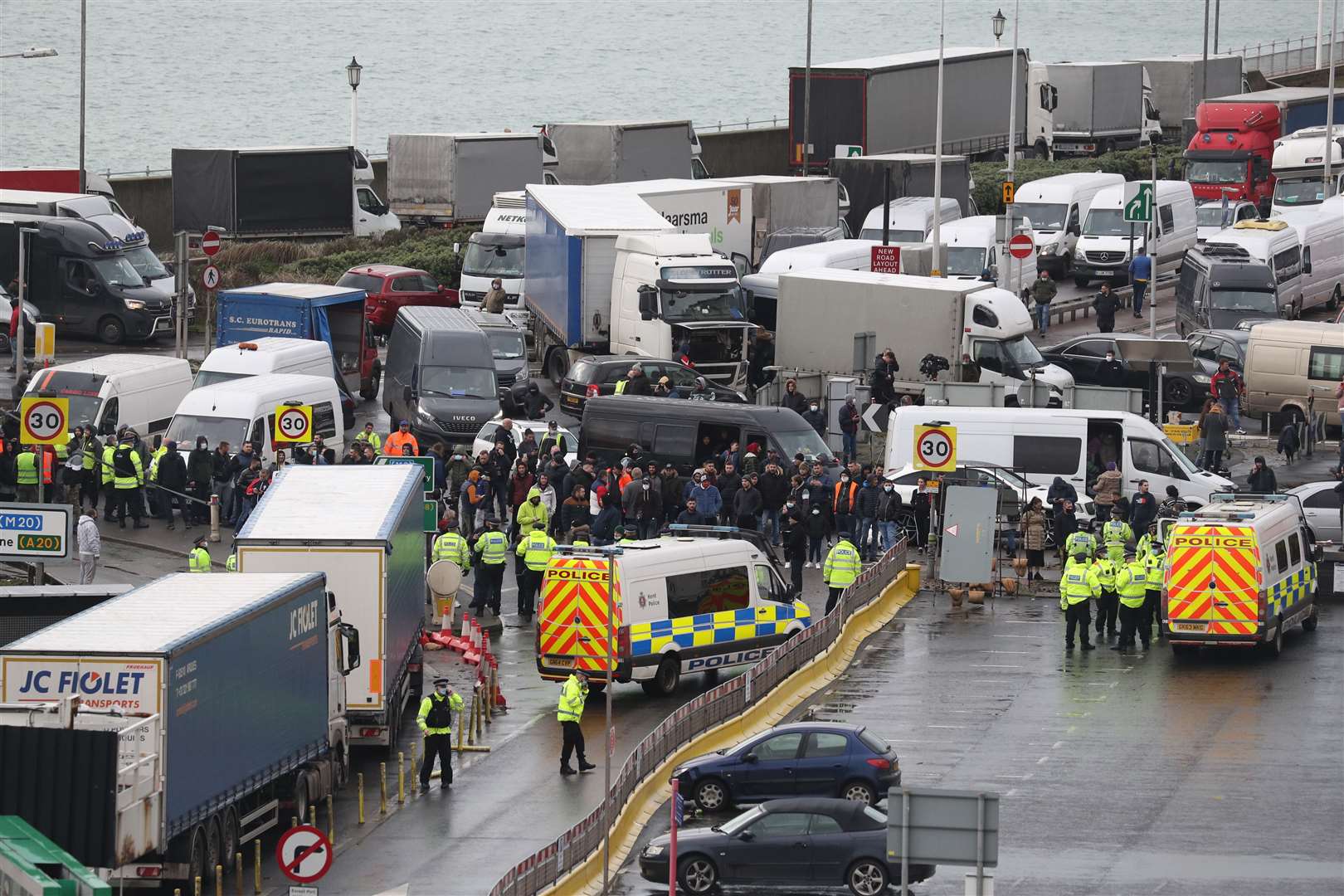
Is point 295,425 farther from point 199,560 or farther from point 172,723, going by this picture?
point 172,723

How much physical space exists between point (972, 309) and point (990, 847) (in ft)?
96.6

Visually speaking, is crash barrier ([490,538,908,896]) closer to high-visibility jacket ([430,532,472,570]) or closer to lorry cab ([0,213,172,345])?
high-visibility jacket ([430,532,472,570])

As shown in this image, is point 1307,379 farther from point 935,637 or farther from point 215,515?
point 215,515

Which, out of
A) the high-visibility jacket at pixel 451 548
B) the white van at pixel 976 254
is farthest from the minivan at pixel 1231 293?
the high-visibility jacket at pixel 451 548

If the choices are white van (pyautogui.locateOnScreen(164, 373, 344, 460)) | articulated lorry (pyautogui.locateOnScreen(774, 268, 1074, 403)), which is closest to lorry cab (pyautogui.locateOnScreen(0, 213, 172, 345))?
white van (pyautogui.locateOnScreen(164, 373, 344, 460))

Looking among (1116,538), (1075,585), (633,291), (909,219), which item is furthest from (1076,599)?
(909,219)

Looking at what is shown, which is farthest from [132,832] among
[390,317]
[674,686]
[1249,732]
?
[390,317]

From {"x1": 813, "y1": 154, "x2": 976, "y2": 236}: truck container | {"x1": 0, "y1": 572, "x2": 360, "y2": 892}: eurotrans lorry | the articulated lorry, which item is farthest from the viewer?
{"x1": 813, "y1": 154, "x2": 976, "y2": 236}: truck container

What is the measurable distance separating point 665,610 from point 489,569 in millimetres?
4439

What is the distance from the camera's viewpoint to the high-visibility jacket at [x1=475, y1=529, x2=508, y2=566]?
1232 inches

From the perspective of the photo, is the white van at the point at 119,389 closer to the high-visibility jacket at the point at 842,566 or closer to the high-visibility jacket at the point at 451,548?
the high-visibility jacket at the point at 451,548

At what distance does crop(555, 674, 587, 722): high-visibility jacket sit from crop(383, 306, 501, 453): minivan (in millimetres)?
16373

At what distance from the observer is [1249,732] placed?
26.0 meters

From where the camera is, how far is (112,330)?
160 ft
